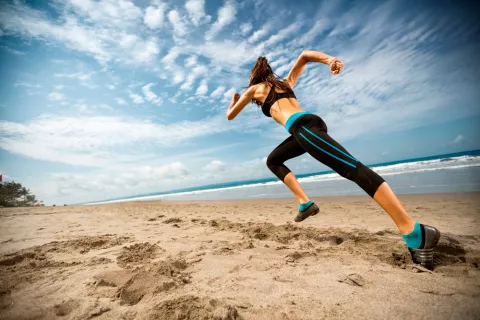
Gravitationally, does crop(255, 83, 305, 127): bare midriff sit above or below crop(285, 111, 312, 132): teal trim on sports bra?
above

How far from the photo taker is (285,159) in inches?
121

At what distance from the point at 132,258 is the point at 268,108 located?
2.37 m

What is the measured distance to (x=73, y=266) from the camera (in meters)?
2.32

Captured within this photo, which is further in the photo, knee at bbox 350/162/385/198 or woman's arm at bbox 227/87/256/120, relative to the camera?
woman's arm at bbox 227/87/256/120

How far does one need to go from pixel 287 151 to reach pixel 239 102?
0.92 meters

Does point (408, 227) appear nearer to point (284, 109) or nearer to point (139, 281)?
point (284, 109)

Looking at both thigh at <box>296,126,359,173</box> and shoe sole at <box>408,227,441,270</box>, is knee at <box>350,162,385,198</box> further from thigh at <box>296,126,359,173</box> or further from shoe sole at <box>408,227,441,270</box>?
shoe sole at <box>408,227,441,270</box>

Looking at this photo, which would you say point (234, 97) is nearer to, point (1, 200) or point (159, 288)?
point (159, 288)

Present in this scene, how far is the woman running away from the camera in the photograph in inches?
74.9

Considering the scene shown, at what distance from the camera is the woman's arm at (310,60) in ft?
7.76

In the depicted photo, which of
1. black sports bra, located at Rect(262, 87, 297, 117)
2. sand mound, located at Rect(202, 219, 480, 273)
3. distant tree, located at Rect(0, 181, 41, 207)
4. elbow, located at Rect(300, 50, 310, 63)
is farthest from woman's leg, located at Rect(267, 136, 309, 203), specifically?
distant tree, located at Rect(0, 181, 41, 207)

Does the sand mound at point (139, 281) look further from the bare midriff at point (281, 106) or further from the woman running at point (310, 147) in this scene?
the bare midriff at point (281, 106)

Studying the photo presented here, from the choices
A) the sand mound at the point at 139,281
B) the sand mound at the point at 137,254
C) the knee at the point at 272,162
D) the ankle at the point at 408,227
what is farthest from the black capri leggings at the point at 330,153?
the sand mound at the point at 137,254

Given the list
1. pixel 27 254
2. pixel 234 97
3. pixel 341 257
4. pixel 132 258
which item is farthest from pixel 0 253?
pixel 341 257
